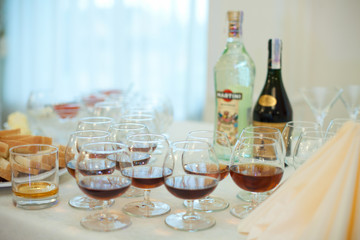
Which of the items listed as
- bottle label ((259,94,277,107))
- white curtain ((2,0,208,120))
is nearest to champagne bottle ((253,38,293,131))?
bottle label ((259,94,277,107))

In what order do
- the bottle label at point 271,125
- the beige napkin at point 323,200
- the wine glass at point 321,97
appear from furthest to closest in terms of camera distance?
the wine glass at point 321,97, the bottle label at point 271,125, the beige napkin at point 323,200

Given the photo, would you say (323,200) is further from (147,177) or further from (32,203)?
(32,203)

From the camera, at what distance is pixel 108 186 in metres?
0.85

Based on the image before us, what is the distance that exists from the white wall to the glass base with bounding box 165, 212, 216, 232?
2.21 metres

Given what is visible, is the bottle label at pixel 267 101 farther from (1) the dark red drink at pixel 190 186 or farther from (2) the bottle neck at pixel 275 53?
(1) the dark red drink at pixel 190 186

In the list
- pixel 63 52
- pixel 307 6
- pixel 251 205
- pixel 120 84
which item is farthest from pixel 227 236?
pixel 63 52

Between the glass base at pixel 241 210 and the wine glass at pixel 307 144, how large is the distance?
0.54ft

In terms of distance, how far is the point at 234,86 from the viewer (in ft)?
4.39

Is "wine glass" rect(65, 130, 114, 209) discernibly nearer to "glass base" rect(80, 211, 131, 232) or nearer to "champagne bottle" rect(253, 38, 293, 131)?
"glass base" rect(80, 211, 131, 232)

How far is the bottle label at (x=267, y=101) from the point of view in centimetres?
139

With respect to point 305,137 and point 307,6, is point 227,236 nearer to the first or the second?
point 305,137

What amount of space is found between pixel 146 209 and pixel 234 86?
22.0 inches

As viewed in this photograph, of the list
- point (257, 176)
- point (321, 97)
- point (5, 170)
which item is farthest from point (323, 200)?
point (321, 97)

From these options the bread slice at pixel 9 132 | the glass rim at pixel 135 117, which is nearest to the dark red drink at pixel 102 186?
the glass rim at pixel 135 117
